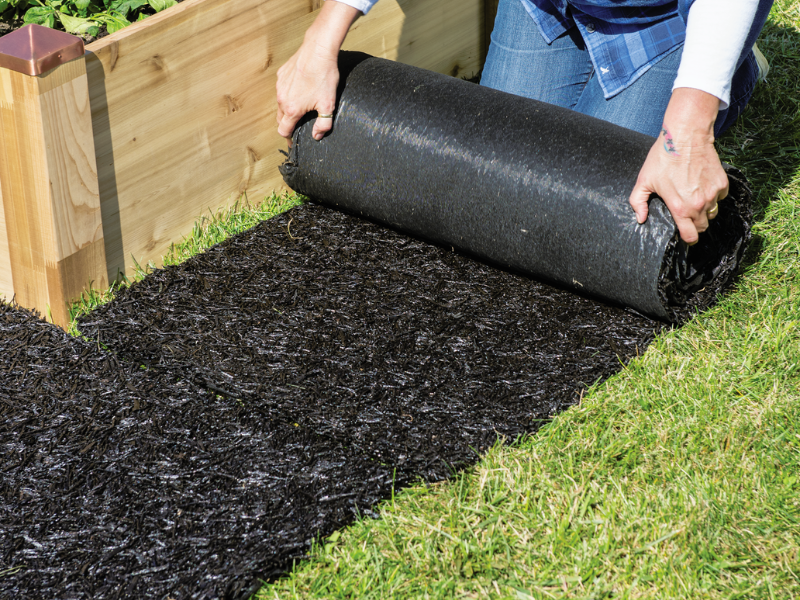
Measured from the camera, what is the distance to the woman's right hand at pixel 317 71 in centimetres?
243

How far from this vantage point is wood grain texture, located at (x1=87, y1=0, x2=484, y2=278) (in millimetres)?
2186

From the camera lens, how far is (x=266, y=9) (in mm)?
2525

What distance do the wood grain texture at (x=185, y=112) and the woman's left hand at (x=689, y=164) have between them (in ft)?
4.17

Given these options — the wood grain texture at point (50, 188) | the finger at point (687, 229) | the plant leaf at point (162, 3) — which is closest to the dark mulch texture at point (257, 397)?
the wood grain texture at point (50, 188)

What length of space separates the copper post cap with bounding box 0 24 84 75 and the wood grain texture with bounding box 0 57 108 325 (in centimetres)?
2

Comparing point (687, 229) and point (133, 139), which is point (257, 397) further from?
point (687, 229)

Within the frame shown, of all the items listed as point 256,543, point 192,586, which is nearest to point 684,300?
point 256,543

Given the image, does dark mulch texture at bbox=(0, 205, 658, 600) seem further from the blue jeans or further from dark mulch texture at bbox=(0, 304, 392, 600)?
the blue jeans

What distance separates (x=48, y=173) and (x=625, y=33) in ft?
5.79

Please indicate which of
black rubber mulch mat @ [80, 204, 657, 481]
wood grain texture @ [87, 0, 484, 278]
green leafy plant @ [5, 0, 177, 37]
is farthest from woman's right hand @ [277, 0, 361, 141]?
green leafy plant @ [5, 0, 177, 37]

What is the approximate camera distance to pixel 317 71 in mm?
2455

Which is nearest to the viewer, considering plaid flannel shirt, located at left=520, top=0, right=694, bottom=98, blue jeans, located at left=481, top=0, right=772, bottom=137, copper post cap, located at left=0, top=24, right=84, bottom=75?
copper post cap, located at left=0, top=24, right=84, bottom=75

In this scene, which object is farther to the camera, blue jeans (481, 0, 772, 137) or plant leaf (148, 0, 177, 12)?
blue jeans (481, 0, 772, 137)

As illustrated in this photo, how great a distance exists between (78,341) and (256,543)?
878 millimetres
